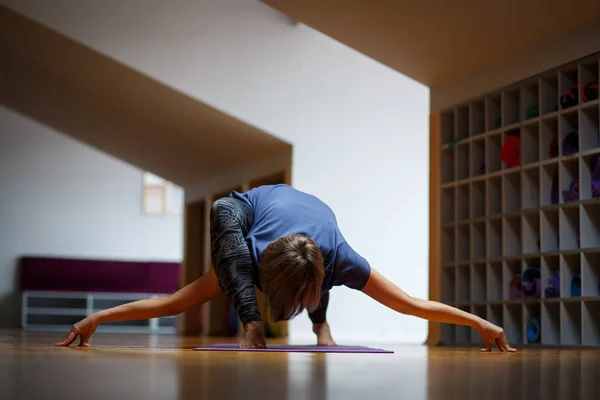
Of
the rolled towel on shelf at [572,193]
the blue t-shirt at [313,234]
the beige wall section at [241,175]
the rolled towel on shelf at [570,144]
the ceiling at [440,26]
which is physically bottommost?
the blue t-shirt at [313,234]

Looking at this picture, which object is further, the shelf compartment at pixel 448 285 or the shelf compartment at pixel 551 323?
the shelf compartment at pixel 448 285

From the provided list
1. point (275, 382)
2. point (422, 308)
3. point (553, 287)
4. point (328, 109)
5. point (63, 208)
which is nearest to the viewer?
point (275, 382)

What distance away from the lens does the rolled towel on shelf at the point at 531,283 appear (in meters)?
5.25

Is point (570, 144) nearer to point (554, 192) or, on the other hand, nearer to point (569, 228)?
point (554, 192)

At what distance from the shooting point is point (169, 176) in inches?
456

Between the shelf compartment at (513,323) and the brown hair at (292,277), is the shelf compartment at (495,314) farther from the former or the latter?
the brown hair at (292,277)

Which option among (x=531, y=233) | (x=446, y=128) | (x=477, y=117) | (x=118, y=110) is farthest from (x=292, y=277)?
(x=118, y=110)

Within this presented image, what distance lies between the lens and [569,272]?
197 inches

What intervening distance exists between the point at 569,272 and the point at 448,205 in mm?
1365

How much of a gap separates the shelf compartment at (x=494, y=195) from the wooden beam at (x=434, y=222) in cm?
56

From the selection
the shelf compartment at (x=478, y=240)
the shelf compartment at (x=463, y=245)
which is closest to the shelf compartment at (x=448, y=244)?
the shelf compartment at (x=463, y=245)

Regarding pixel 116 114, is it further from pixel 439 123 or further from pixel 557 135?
pixel 557 135

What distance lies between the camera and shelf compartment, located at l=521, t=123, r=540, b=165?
536 cm

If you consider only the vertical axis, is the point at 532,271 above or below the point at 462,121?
below
